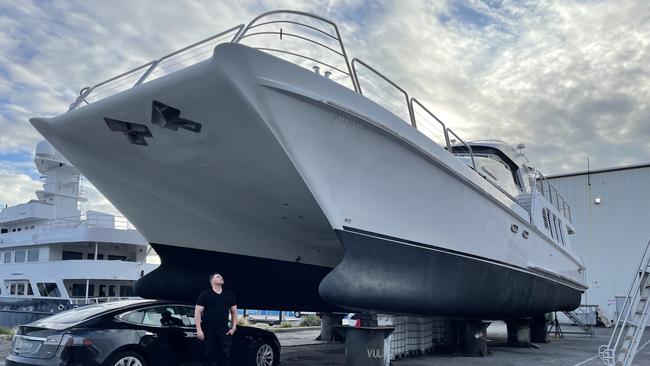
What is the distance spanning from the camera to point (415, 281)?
731cm

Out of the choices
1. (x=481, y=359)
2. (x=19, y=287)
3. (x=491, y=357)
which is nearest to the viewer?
(x=481, y=359)

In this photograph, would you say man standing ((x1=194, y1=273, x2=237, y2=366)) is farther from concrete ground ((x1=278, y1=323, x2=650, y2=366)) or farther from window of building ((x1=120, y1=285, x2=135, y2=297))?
window of building ((x1=120, y1=285, x2=135, y2=297))

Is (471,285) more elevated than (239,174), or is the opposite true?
(239,174)

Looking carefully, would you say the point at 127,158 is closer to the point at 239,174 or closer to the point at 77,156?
the point at 77,156

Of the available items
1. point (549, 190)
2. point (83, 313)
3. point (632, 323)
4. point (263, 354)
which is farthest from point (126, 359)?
point (549, 190)

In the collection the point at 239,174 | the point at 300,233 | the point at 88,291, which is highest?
the point at 239,174

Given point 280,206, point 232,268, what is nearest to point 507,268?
point 280,206

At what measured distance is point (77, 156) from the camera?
7914 millimetres

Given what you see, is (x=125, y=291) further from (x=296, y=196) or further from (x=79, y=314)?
(x=296, y=196)

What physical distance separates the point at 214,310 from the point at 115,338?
3.75 feet

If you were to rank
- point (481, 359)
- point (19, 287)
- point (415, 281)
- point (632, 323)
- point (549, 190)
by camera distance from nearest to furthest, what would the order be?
point (415, 281) < point (632, 323) < point (481, 359) < point (549, 190) < point (19, 287)

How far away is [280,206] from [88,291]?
20097mm

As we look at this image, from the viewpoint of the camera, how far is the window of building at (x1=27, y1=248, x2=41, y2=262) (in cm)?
2692

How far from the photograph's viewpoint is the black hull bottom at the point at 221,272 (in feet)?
30.3
